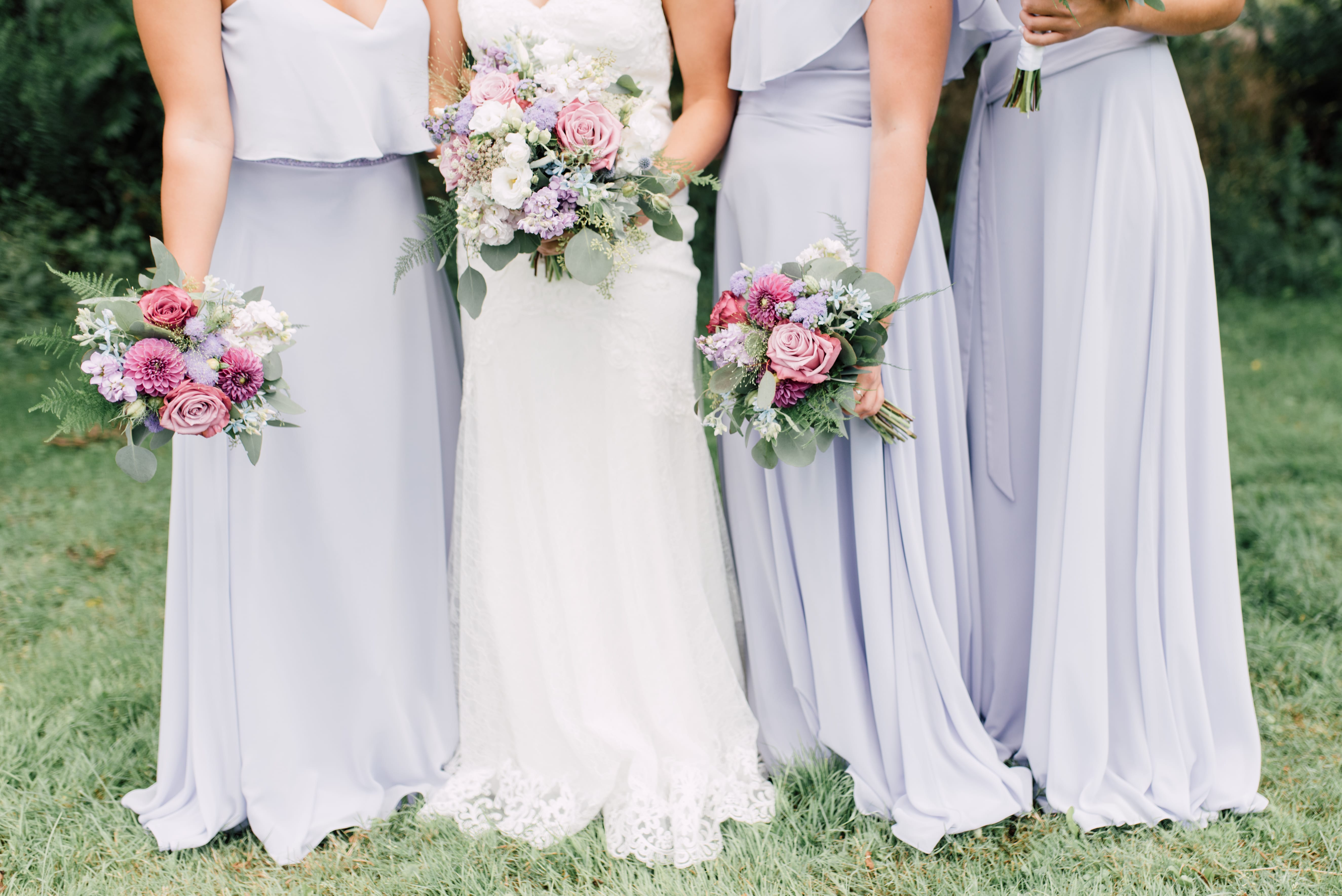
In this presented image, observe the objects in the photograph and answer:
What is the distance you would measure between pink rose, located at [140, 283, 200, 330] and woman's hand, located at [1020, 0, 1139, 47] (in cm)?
210

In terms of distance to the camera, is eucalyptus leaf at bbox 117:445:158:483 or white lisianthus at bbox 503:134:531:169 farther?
white lisianthus at bbox 503:134:531:169

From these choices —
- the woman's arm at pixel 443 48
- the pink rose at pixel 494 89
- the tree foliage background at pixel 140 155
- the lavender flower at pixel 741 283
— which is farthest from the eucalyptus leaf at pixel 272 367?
the tree foliage background at pixel 140 155

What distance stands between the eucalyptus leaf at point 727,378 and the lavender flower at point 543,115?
712mm

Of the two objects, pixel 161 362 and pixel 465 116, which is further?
pixel 465 116

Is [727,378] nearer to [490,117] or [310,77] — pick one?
[490,117]

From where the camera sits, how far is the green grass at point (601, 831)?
8.78ft

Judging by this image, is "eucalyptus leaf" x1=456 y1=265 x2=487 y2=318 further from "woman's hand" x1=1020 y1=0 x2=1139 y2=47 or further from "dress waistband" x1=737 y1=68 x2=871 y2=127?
"woman's hand" x1=1020 y1=0 x2=1139 y2=47

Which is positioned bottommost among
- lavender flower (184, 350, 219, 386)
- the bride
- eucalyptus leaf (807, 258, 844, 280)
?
the bride

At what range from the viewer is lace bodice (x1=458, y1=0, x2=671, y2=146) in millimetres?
2820

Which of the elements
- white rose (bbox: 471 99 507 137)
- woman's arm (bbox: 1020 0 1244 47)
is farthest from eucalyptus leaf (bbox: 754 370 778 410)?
woman's arm (bbox: 1020 0 1244 47)

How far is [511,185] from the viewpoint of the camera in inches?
97.3

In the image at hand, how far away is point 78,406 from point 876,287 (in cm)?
185

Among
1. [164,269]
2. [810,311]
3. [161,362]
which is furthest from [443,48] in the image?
[810,311]

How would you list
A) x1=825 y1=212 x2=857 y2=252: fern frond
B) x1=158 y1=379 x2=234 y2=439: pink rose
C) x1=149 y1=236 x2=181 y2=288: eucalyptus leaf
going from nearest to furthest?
x1=158 y1=379 x2=234 y2=439: pink rose
x1=149 y1=236 x2=181 y2=288: eucalyptus leaf
x1=825 y1=212 x2=857 y2=252: fern frond
